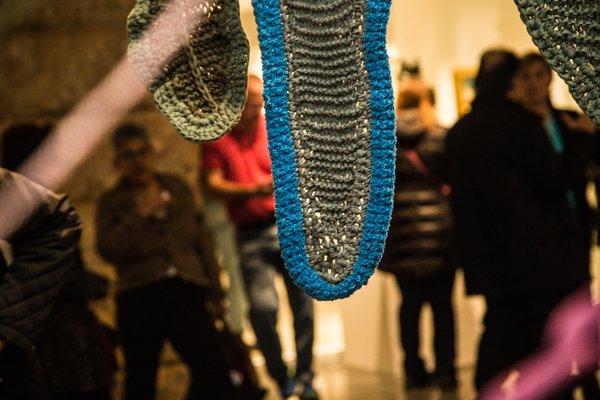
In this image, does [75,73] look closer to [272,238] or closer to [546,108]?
[272,238]

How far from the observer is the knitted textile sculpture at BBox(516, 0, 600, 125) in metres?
1.35

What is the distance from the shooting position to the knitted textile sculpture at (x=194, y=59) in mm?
1354

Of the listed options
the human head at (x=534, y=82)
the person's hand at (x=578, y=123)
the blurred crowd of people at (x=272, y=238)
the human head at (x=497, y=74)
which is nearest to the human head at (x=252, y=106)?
the blurred crowd of people at (x=272, y=238)

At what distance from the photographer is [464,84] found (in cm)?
472

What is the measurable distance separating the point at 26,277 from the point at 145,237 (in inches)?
45.6

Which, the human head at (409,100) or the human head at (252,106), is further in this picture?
the human head at (409,100)

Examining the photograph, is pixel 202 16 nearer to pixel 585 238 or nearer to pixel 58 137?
pixel 58 137

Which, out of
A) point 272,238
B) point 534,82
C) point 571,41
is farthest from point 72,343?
point 534,82

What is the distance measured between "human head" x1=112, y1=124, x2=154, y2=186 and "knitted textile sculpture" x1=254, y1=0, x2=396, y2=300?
75.5 inches

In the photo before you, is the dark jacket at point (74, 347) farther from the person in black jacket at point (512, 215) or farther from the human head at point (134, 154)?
the person in black jacket at point (512, 215)

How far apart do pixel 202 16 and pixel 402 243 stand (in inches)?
99.4

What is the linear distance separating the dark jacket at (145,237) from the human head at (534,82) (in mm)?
1068

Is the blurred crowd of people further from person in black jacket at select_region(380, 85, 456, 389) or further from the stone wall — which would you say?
the stone wall

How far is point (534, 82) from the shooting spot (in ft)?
9.98
